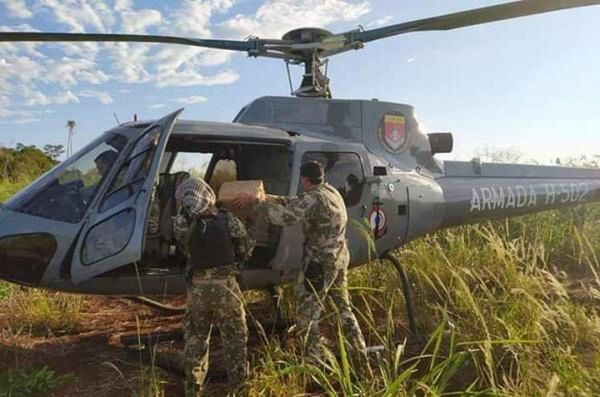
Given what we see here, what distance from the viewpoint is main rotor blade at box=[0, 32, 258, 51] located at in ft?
14.3

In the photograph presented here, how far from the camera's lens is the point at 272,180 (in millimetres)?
5082

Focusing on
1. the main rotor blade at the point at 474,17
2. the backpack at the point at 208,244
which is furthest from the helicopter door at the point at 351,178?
A: the backpack at the point at 208,244

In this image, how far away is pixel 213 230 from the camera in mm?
3559

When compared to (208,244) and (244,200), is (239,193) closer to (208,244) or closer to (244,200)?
(244,200)

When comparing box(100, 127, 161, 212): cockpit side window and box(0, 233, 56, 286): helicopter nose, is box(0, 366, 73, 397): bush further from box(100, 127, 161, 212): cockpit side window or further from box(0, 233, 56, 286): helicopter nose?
box(100, 127, 161, 212): cockpit side window

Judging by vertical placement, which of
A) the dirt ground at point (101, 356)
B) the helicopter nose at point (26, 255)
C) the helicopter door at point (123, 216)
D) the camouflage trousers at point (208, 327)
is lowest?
the dirt ground at point (101, 356)

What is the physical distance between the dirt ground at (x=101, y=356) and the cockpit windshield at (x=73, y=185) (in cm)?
102

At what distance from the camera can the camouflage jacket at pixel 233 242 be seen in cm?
364

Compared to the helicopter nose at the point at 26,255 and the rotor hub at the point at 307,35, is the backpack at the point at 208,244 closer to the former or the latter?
the helicopter nose at the point at 26,255

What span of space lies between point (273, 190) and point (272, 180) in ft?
0.36

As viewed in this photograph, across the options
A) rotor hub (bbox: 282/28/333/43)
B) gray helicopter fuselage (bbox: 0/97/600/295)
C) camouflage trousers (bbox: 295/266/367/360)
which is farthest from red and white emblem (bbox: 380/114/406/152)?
camouflage trousers (bbox: 295/266/367/360)

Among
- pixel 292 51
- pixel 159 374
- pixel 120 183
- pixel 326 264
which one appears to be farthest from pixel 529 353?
pixel 292 51

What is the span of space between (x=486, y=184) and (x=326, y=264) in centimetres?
299

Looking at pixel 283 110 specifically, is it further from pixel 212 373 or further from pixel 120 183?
pixel 212 373
